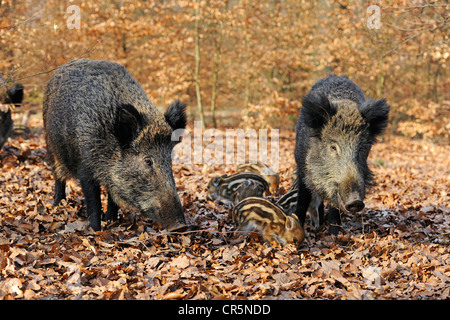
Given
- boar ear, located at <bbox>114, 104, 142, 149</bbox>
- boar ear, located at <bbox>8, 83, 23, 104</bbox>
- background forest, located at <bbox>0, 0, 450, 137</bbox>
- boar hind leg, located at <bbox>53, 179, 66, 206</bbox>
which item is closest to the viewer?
boar ear, located at <bbox>114, 104, 142, 149</bbox>

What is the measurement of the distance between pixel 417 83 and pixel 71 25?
15.3 metres

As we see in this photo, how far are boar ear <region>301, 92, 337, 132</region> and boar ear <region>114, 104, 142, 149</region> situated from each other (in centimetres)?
200

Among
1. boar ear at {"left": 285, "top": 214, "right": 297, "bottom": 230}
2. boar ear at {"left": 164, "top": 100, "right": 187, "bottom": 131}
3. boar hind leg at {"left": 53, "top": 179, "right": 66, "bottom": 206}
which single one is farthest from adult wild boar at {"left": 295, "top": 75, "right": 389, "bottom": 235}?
boar hind leg at {"left": 53, "top": 179, "right": 66, "bottom": 206}

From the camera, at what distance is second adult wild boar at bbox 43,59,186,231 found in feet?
14.1

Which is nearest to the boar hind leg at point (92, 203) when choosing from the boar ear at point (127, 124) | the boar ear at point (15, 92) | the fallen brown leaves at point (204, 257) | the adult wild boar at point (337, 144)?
the fallen brown leaves at point (204, 257)

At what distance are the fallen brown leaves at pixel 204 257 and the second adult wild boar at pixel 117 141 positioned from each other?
41 cm

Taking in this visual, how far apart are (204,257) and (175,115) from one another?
1701mm

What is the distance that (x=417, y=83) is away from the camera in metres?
18.3

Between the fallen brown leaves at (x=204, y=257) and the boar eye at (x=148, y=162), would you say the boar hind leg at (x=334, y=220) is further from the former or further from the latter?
the boar eye at (x=148, y=162)

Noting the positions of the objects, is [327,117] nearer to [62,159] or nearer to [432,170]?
[62,159]

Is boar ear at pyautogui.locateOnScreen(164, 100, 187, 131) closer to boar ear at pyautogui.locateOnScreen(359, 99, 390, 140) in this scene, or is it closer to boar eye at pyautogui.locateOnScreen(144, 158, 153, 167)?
boar eye at pyautogui.locateOnScreen(144, 158, 153, 167)

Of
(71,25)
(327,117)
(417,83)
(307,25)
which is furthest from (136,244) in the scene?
(417,83)

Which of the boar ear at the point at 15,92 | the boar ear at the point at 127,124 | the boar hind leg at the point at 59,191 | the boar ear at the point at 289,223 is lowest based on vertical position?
the boar ear at the point at 289,223

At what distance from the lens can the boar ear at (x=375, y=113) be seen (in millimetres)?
4551
